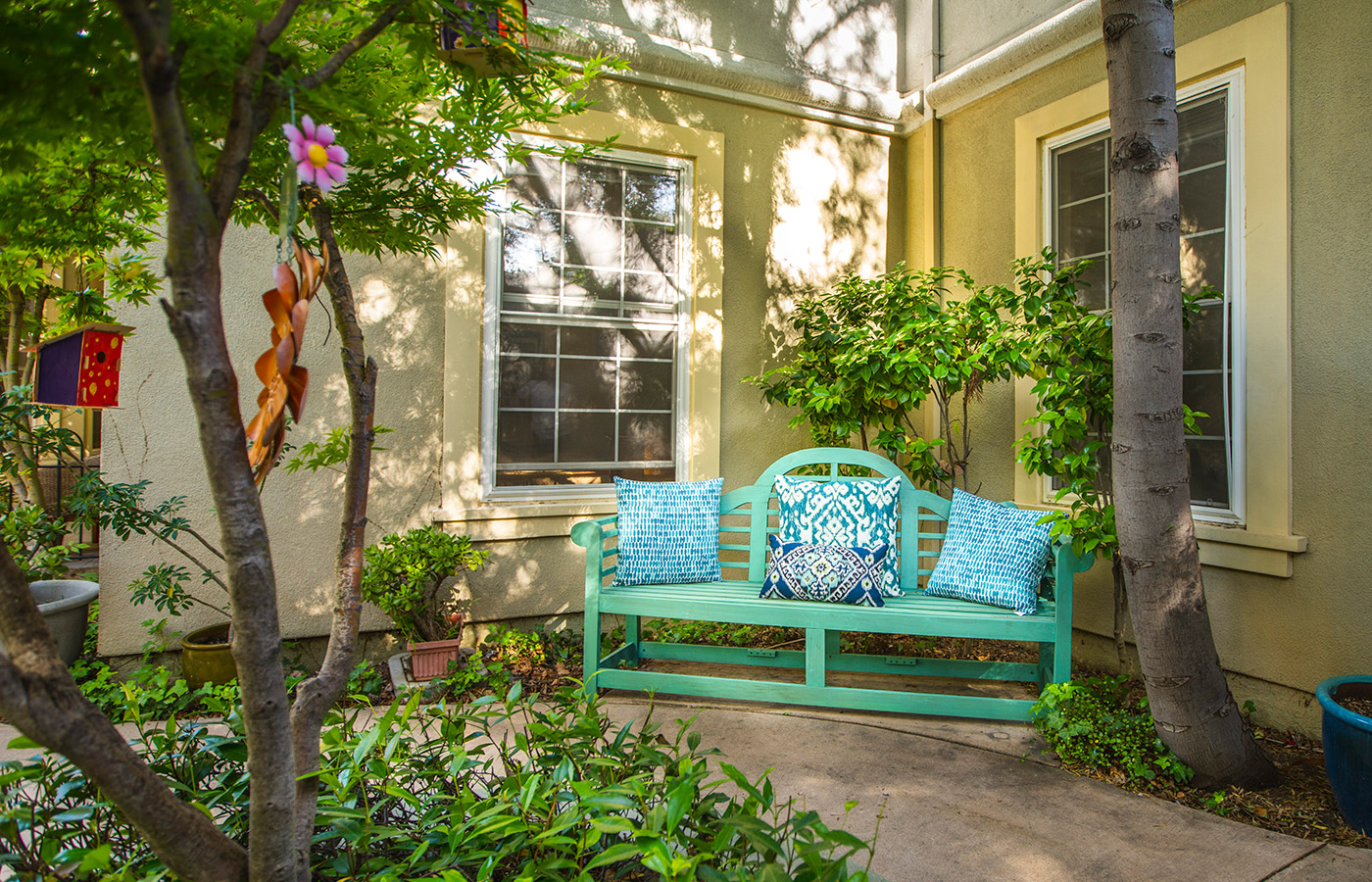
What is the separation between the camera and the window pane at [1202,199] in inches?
130

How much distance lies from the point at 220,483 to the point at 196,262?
0.27m

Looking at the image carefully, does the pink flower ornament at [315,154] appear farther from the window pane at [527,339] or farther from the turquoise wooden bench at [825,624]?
the window pane at [527,339]

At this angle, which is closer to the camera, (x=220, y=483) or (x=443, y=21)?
(x=220, y=483)

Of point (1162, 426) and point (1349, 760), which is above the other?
point (1162, 426)

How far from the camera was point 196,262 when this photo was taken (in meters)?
0.91

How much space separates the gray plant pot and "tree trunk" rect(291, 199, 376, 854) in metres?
2.68

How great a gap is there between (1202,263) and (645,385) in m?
2.74

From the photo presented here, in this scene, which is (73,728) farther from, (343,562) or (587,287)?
(587,287)

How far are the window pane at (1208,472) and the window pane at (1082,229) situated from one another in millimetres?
1098

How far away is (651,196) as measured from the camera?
14.3ft

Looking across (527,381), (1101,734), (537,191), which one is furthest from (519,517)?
(1101,734)

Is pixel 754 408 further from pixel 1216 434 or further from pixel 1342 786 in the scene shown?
pixel 1342 786

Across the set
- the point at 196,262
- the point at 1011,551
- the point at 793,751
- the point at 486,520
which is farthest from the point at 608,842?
the point at 486,520

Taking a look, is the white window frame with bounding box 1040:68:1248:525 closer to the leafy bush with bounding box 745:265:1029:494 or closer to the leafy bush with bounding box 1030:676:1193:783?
the leafy bush with bounding box 745:265:1029:494
